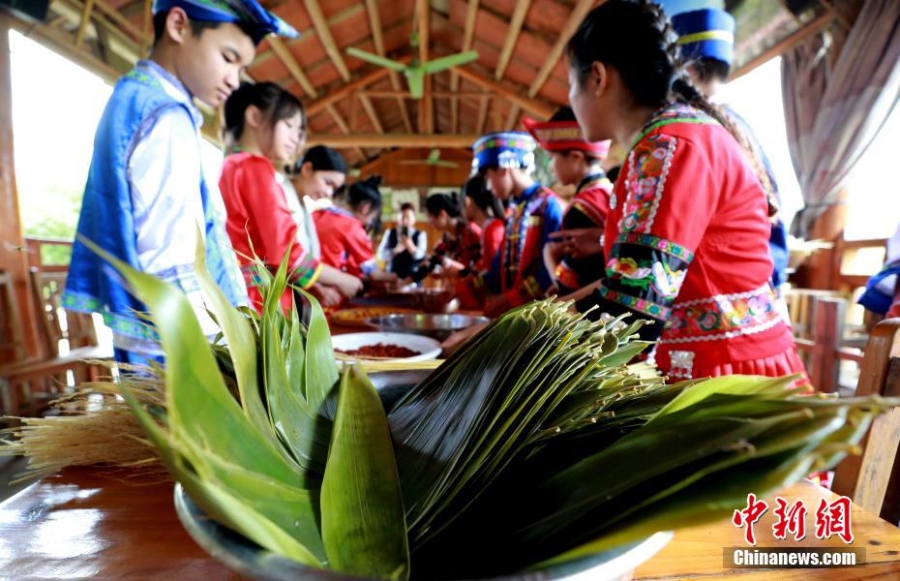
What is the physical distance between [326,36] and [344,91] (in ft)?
6.42

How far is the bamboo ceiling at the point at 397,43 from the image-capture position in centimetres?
383

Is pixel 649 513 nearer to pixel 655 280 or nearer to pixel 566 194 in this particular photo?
pixel 655 280

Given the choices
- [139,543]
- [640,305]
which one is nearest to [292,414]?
[139,543]

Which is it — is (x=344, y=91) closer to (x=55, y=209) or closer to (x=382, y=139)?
(x=382, y=139)

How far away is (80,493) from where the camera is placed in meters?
0.53

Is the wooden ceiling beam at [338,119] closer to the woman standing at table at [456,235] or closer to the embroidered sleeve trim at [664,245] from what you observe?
the woman standing at table at [456,235]

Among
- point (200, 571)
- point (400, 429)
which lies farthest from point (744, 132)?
point (200, 571)

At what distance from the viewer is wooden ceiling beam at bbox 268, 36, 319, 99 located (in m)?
6.07

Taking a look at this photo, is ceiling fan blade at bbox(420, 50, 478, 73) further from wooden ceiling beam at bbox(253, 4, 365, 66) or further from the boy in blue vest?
the boy in blue vest

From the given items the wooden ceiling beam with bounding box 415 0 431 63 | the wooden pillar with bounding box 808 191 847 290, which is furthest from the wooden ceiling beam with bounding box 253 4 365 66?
the wooden pillar with bounding box 808 191 847 290

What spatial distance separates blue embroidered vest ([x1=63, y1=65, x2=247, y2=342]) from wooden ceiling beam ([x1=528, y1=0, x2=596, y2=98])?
13.0ft

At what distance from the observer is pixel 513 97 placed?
7980 millimetres

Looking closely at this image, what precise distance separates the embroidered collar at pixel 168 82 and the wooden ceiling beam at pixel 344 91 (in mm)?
7778

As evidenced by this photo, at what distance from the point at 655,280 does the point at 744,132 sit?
582 mm
